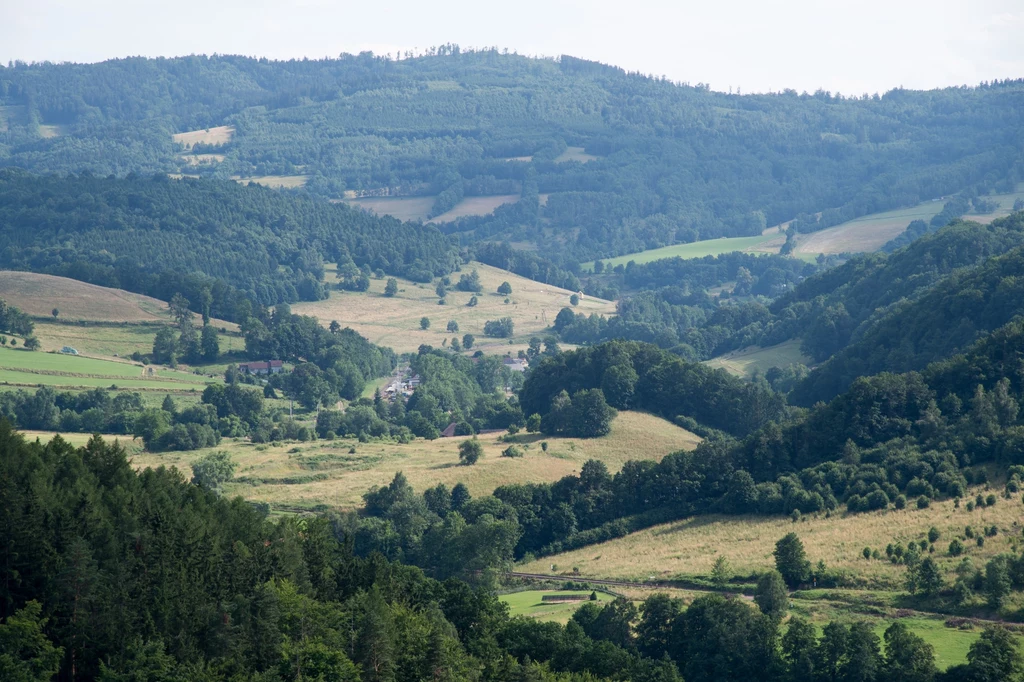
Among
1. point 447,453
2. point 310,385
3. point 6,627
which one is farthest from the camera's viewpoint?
point 310,385

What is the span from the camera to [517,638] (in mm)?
78500

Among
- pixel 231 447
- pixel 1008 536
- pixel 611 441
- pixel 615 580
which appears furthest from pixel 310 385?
pixel 1008 536

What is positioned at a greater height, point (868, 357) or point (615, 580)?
point (868, 357)

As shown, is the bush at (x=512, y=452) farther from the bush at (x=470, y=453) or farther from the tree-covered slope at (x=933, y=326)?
the tree-covered slope at (x=933, y=326)

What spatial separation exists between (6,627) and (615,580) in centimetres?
4996

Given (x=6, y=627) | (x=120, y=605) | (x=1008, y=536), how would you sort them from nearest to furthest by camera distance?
(x=6, y=627) < (x=120, y=605) < (x=1008, y=536)

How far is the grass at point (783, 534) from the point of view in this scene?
3799 inches

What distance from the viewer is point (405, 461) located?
138125mm

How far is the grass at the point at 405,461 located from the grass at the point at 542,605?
25.5 m

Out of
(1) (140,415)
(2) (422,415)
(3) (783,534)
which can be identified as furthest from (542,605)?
(2) (422,415)

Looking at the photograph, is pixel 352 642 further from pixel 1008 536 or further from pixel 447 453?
pixel 447 453

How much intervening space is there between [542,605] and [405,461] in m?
44.8

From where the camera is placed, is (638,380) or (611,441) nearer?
(611,441)

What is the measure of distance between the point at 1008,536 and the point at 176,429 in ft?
268
